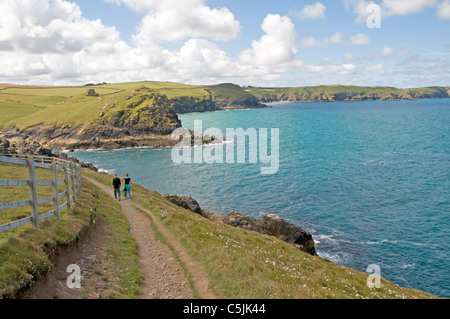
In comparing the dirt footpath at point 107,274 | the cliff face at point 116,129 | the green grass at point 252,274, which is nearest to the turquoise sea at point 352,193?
the green grass at point 252,274

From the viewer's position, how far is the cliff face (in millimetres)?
139625

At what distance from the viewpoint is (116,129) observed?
5787 inches

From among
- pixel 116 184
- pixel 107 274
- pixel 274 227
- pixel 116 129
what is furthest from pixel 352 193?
pixel 116 129

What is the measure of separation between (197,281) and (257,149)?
106481mm

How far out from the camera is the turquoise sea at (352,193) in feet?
125

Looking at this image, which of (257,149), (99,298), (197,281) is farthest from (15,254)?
(257,149)

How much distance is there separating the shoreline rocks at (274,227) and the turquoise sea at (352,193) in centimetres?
383

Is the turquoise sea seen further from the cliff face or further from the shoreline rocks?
the cliff face

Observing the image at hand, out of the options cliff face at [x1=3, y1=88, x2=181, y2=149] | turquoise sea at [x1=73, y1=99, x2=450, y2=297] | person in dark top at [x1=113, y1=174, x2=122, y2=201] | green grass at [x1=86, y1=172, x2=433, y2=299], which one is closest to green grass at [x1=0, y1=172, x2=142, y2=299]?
green grass at [x1=86, y1=172, x2=433, y2=299]

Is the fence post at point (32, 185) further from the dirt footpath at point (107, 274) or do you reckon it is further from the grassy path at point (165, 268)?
the grassy path at point (165, 268)

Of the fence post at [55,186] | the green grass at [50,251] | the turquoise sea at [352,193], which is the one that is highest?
the fence post at [55,186]

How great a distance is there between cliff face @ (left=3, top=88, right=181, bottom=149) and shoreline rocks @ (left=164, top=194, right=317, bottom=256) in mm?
94854

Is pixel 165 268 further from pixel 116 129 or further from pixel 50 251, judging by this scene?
Answer: pixel 116 129
